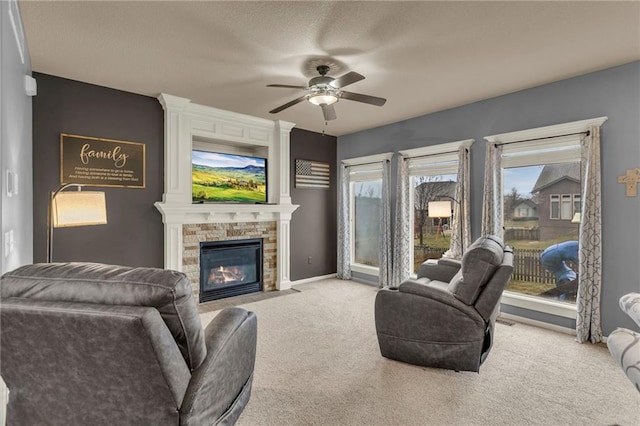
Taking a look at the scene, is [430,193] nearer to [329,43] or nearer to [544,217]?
[544,217]

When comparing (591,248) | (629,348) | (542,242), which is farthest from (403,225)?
(629,348)

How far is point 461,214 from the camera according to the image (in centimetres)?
435

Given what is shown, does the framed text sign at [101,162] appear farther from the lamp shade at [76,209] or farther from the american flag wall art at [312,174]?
the american flag wall art at [312,174]

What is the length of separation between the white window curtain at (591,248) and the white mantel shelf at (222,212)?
149 inches

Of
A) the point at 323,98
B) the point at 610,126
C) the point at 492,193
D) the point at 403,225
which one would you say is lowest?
the point at 403,225

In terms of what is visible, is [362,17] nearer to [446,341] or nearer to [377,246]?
[446,341]

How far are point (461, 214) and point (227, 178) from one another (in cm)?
333

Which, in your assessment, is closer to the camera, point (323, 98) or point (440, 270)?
point (323, 98)

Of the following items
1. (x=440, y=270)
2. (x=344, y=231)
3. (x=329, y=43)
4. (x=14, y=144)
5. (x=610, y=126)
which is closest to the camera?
(x=14, y=144)

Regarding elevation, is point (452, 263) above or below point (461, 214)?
below

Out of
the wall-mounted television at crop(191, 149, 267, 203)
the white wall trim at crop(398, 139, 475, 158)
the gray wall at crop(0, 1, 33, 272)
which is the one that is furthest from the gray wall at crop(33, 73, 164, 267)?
the white wall trim at crop(398, 139, 475, 158)

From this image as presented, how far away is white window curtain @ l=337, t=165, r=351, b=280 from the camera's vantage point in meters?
6.05

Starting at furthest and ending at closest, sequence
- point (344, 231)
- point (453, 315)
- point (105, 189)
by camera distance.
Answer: point (344, 231) → point (105, 189) → point (453, 315)

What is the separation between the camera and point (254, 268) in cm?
526
